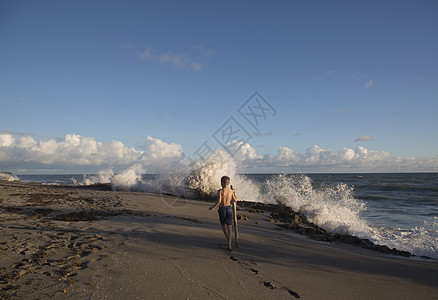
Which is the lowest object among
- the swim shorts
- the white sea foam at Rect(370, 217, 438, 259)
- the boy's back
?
the white sea foam at Rect(370, 217, 438, 259)

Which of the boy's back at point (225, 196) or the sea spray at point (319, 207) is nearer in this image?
the boy's back at point (225, 196)

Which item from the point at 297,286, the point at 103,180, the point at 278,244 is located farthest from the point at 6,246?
the point at 103,180

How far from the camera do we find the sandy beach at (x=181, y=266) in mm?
3398

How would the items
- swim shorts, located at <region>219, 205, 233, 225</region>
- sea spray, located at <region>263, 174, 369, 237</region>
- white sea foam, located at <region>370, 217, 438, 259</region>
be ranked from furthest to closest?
sea spray, located at <region>263, 174, 369, 237</region> → white sea foam, located at <region>370, 217, 438, 259</region> → swim shorts, located at <region>219, 205, 233, 225</region>

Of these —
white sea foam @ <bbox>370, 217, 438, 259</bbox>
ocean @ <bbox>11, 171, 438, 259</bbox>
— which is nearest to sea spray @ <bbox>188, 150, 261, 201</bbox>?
ocean @ <bbox>11, 171, 438, 259</bbox>

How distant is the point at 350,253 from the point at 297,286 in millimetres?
2752

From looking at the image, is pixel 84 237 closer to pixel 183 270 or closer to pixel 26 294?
pixel 26 294

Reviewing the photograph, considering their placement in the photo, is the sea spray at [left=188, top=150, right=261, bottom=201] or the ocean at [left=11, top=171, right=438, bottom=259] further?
the sea spray at [left=188, top=150, right=261, bottom=201]

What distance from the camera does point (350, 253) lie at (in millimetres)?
5738

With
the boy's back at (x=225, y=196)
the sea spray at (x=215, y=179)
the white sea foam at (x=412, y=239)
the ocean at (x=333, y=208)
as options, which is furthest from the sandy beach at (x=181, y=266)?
the sea spray at (x=215, y=179)

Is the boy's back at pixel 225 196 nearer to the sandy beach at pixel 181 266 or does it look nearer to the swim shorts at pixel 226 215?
the swim shorts at pixel 226 215

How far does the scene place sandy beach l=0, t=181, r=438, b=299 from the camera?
11.1ft

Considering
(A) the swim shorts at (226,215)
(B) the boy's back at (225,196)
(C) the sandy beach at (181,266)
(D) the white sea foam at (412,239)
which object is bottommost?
(D) the white sea foam at (412,239)

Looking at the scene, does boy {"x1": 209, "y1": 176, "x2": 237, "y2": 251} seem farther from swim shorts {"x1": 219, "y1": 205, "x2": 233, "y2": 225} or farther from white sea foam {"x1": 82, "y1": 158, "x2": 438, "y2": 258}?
white sea foam {"x1": 82, "y1": 158, "x2": 438, "y2": 258}
